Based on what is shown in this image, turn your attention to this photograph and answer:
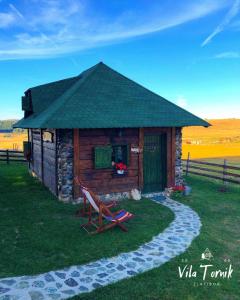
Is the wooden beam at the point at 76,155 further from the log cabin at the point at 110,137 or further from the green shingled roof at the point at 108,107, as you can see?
the green shingled roof at the point at 108,107

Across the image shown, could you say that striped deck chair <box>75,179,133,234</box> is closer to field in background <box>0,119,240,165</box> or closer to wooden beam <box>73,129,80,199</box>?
wooden beam <box>73,129,80,199</box>

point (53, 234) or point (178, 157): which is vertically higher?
point (178, 157)

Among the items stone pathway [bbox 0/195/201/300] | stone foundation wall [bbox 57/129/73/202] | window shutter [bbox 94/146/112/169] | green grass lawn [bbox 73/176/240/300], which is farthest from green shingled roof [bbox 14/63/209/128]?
stone pathway [bbox 0/195/201/300]

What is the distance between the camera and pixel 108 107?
1195 centimetres

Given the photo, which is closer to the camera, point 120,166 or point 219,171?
point 120,166

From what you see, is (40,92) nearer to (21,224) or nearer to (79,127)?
(79,127)

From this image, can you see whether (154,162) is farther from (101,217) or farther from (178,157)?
(101,217)

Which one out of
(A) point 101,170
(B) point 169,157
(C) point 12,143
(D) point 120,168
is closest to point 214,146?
(B) point 169,157

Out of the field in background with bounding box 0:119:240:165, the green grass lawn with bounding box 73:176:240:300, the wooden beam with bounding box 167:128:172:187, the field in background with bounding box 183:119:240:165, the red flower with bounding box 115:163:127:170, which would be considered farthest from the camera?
the field in background with bounding box 0:119:240:165

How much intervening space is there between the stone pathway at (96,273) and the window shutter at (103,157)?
13.7 feet

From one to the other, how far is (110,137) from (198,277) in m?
7.01

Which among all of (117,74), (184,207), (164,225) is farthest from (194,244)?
(117,74)

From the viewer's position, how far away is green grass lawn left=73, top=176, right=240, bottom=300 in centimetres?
526

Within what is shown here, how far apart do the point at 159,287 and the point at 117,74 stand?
10676 millimetres
